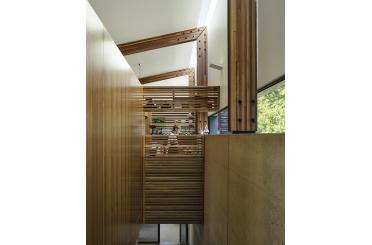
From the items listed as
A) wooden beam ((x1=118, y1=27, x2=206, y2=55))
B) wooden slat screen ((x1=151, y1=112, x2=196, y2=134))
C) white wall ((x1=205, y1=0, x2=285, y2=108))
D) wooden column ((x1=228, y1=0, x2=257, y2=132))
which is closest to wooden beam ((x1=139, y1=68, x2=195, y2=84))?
wooden slat screen ((x1=151, y1=112, x2=196, y2=134))

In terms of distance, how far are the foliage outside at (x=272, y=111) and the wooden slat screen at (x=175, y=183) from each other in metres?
2.38

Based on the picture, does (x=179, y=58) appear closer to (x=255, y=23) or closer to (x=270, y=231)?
(x=255, y=23)

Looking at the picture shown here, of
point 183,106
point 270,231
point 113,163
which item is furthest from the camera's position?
point 183,106

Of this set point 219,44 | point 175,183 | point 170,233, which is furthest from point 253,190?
point 170,233

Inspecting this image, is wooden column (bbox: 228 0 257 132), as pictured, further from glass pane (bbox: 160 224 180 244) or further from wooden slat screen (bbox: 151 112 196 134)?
glass pane (bbox: 160 224 180 244)

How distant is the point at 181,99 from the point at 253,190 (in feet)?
15.6

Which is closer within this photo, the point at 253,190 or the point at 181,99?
the point at 253,190

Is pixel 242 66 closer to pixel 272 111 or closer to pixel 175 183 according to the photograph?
pixel 272 111

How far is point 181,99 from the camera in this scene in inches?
264

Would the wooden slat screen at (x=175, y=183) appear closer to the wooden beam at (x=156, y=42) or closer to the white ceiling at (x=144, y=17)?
the wooden beam at (x=156, y=42)

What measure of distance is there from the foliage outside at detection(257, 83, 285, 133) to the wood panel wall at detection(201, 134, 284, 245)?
0.50 m
